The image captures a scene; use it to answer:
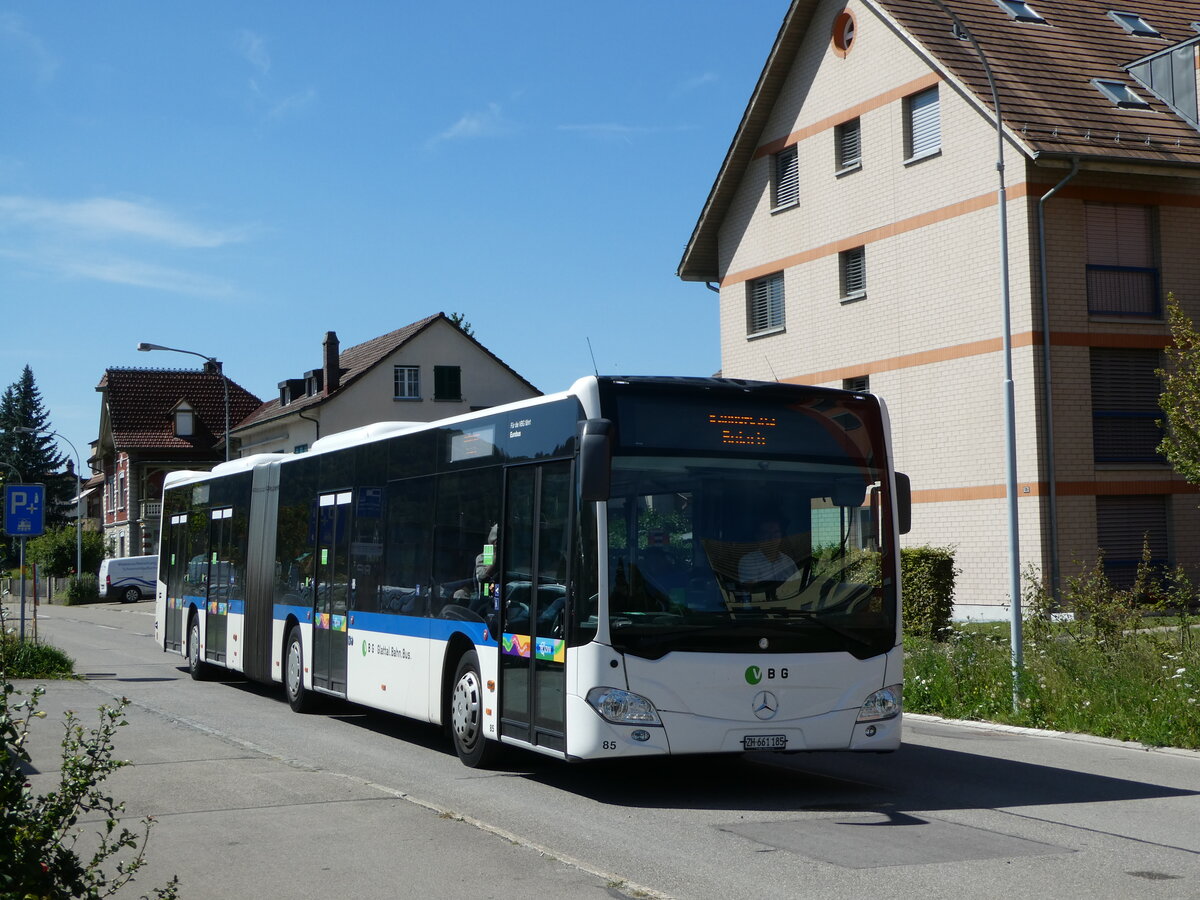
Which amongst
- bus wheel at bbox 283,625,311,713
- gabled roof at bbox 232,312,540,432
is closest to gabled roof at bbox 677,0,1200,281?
bus wheel at bbox 283,625,311,713

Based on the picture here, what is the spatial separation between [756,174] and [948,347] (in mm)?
8405

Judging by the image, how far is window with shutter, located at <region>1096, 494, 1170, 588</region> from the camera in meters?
26.7


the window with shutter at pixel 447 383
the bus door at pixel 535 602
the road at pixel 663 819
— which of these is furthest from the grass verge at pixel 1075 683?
the window with shutter at pixel 447 383

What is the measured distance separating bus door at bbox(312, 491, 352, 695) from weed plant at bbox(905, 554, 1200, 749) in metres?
6.20

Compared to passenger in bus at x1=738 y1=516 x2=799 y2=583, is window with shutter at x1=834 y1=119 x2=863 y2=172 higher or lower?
higher

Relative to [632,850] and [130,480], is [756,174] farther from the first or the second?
[130,480]

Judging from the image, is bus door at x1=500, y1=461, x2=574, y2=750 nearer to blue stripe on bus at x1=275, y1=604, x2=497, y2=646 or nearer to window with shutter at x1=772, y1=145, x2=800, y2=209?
blue stripe on bus at x1=275, y1=604, x2=497, y2=646

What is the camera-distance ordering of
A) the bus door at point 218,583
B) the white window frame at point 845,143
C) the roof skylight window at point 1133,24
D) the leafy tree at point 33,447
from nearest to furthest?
the bus door at point 218,583 < the white window frame at point 845,143 < the roof skylight window at point 1133,24 < the leafy tree at point 33,447

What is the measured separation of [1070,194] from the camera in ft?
88.3

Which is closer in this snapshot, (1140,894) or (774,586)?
(1140,894)

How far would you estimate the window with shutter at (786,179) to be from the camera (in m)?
33.2

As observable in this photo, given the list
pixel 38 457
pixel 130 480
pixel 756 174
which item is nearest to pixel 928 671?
pixel 756 174

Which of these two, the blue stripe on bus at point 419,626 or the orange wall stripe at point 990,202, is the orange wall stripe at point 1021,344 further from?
the blue stripe on bus at point 419,626

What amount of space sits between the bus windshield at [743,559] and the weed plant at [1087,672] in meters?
3.84
